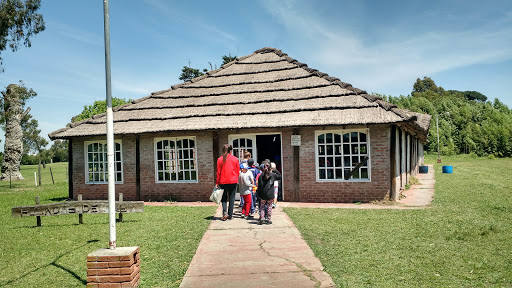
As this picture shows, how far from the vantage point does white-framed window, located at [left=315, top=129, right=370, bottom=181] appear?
1220cm

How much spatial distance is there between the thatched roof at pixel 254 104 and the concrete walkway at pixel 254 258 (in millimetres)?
4204

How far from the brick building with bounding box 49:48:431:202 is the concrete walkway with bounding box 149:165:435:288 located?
11.6ft

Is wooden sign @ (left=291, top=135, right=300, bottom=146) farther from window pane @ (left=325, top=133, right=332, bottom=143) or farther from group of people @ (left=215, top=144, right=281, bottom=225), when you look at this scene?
group of people @ (left=215, top=144, right=281, bottom=225)

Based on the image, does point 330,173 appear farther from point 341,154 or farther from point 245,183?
point 245,183

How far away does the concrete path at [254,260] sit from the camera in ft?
16.8

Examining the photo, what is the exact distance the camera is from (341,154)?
12.4 meters

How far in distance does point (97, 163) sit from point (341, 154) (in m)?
9.23

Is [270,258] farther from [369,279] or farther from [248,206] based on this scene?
[248,206]

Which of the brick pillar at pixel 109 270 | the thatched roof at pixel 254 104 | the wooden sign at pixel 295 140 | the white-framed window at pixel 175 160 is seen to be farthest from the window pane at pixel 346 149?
the brick pillar at pixel 109 270

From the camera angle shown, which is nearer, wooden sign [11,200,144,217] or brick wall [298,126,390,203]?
wooden sign [11,200,144,217]

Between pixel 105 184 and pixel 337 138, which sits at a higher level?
pixel 337 138

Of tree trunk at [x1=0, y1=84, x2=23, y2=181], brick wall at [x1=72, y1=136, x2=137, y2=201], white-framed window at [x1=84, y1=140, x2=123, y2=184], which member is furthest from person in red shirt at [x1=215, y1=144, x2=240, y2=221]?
tree trunk at [x1=0, y1=84, x2=23, y2=181]

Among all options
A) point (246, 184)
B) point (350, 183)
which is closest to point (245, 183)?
point (246, 184)

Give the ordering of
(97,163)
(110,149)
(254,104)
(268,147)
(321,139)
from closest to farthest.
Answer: (110,149) → (321,139) → (254,104) → (97,163) → (268,147)
